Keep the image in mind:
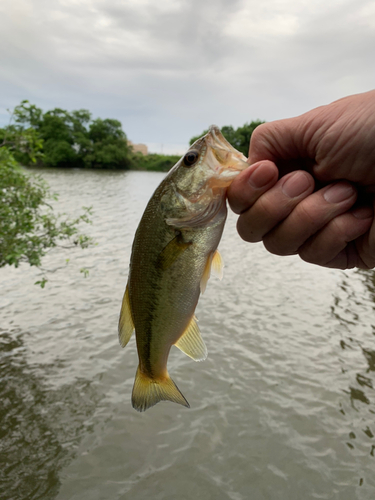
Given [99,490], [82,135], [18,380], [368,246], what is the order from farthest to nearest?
1. [82,135]
2. [18,380]
3. [99,490]
4. [368,246]

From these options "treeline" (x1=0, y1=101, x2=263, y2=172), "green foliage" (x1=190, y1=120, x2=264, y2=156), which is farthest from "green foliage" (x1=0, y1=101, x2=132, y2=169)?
"green foliage" (x1=190, y1=120, x2=264, y2=156)

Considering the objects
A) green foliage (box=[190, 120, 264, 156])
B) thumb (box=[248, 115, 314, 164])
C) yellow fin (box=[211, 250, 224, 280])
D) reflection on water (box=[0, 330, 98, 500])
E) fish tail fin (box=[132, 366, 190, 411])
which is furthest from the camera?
reflection on water (box=[0, 330, 98, 500])

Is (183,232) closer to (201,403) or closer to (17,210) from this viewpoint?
(201,403)

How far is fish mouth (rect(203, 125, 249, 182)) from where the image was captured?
2.30 m

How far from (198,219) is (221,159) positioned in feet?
1.37

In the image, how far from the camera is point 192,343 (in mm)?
2621

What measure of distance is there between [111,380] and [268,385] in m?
3.28

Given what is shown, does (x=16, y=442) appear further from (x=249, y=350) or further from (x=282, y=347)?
(x=282, y=347)

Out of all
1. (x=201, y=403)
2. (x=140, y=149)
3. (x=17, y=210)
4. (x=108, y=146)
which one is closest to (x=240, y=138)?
(x=17, y=210)

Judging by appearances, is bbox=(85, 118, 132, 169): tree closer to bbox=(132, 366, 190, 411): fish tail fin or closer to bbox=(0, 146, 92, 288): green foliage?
bbox=(0, 146, 92, 288): green foliage

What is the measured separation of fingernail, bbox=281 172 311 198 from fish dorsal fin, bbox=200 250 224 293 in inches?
24.8

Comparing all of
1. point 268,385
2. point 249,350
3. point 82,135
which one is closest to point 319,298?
point 249,350

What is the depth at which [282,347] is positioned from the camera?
8.92 m

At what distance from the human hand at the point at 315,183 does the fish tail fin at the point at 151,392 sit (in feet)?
4.22
